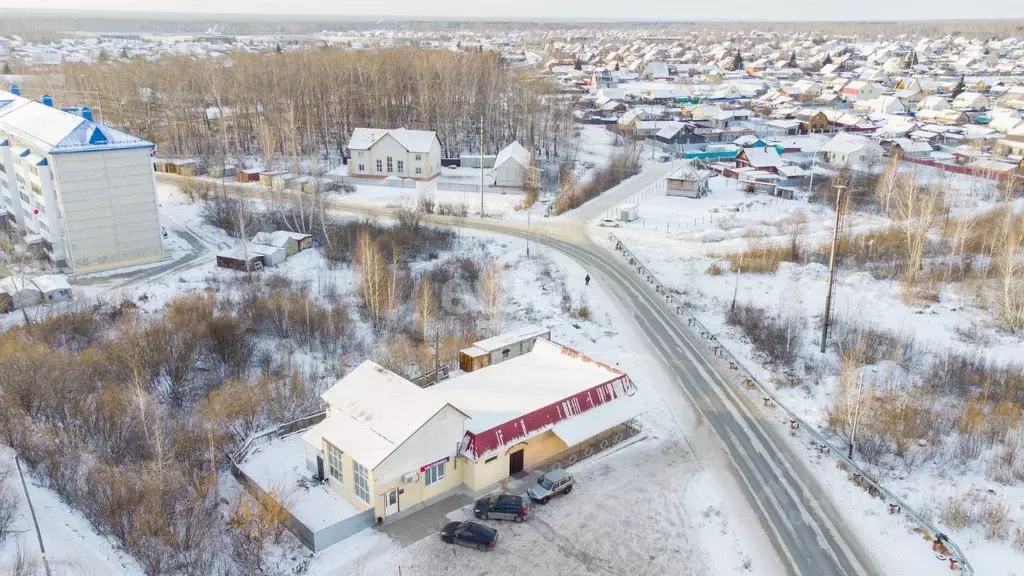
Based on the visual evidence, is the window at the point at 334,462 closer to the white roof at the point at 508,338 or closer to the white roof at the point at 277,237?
the white roof at the point at 508,338

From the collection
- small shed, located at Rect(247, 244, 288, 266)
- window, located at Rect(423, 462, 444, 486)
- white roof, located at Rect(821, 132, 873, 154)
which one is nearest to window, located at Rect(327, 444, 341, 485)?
window, located at Rect(423, 462, 444, 486)

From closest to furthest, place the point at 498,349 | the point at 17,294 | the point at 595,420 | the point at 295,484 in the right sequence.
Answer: the point at 295,484
the point at 595,420
the point at 498,349
the point at 17,294

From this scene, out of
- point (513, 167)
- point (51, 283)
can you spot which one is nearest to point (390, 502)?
point (51, 283)

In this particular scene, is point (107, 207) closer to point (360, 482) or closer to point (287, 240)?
point (287, 240)

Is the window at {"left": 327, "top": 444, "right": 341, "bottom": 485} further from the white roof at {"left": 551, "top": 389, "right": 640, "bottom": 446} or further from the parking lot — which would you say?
the white roof at {"left": 551, "top": 389, "right": 640, "bottom": 446}

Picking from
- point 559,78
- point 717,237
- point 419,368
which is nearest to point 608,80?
point 559,78

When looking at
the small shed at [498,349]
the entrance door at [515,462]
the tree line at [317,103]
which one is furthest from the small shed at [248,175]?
the entrance door at [515,462]
